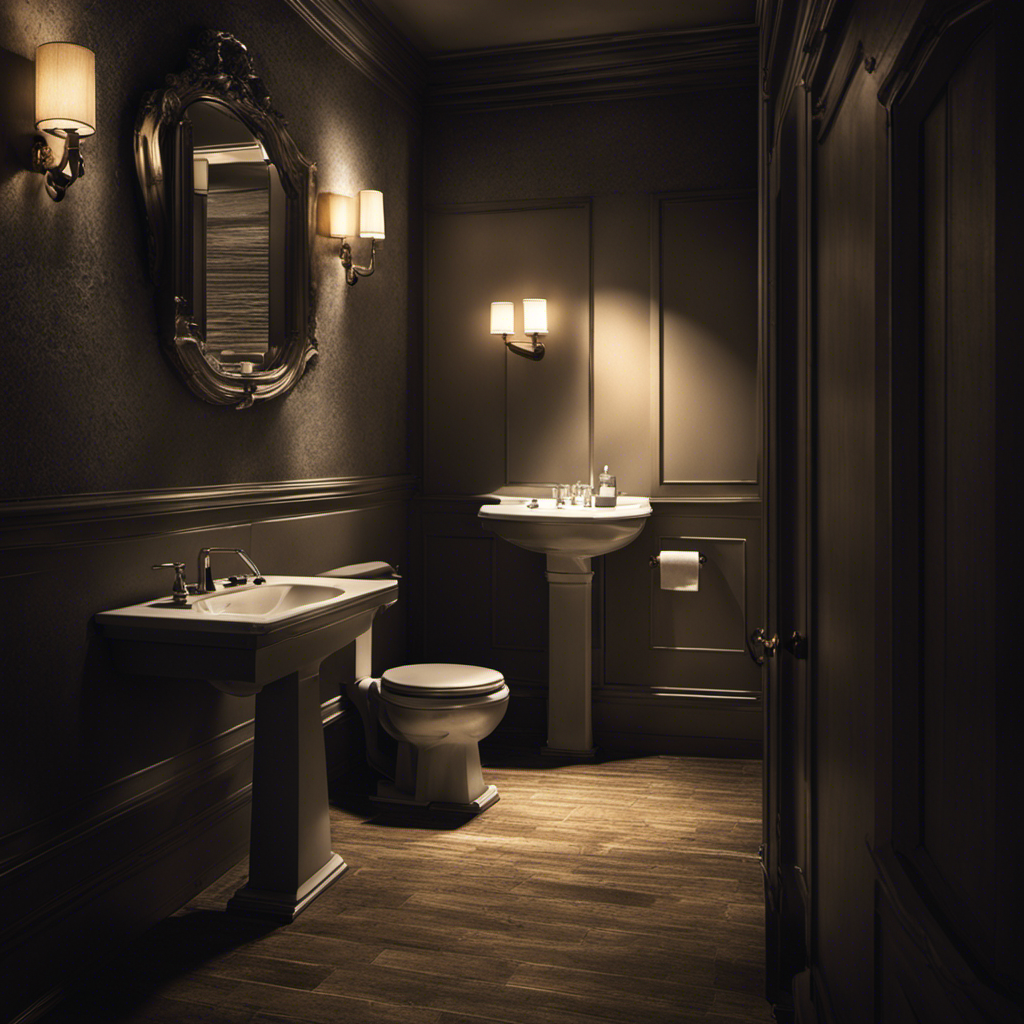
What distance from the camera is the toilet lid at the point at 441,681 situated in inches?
117

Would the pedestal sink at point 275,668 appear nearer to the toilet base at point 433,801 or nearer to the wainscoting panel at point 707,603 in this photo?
the toilet base at point 433,801

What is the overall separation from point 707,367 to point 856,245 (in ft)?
9.03

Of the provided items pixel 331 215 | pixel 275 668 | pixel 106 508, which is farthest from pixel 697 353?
pixel 106 508

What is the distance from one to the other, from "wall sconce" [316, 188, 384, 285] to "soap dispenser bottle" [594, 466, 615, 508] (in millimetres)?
1203

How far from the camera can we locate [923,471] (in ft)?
2.72

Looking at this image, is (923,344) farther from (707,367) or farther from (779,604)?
(707,367)

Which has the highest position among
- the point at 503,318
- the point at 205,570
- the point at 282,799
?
the point at 503,318

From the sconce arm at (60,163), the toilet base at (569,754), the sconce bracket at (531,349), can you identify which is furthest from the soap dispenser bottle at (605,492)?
the sconce arm at (60,163)

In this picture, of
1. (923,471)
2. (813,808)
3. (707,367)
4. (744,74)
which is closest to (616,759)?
(707,367)

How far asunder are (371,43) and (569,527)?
6.42 feet

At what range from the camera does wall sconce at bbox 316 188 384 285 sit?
324cm

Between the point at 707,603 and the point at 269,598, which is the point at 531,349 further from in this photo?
the point at 269,598

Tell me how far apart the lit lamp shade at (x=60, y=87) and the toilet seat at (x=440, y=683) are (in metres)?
1.80

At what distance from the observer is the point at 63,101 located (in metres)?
1.91
